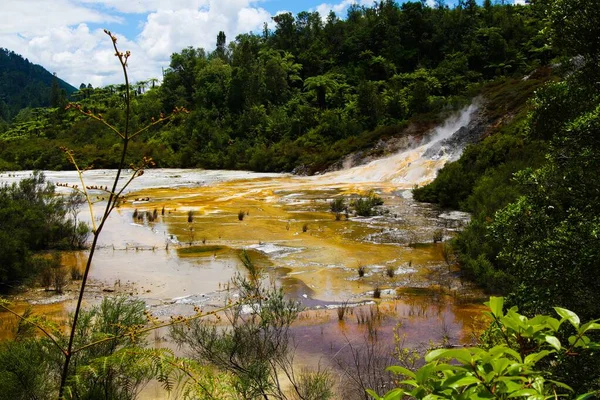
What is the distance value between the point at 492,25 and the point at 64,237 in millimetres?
50465

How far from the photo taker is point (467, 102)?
1200 inches

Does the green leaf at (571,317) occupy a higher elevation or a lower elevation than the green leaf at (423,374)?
higher

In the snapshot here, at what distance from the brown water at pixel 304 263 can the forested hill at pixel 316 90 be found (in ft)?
52.4

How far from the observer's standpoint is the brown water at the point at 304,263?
25.0ft

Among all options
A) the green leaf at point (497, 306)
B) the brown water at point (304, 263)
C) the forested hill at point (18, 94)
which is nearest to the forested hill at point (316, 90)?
the brown water at point (304, 263)

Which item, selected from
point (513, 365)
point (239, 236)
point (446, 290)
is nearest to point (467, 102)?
point (239, 236)

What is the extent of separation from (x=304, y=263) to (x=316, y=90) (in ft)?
126

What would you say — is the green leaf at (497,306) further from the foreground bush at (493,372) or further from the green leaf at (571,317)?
the green leaf at (571,317)

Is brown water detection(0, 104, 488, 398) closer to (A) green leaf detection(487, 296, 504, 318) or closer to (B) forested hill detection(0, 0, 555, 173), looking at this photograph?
(A) green leaf detection(487, 296, 504, 318)

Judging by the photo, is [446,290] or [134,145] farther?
[134,145]

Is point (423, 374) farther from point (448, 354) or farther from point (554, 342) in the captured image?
point (554, 342)

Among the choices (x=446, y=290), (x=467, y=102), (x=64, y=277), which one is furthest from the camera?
(x=467, y=102)

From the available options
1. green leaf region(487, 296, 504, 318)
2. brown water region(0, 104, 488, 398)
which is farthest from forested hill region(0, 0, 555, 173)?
green leaf region(487, 296, 504, 318)

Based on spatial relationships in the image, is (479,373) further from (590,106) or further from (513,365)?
(590,106)
